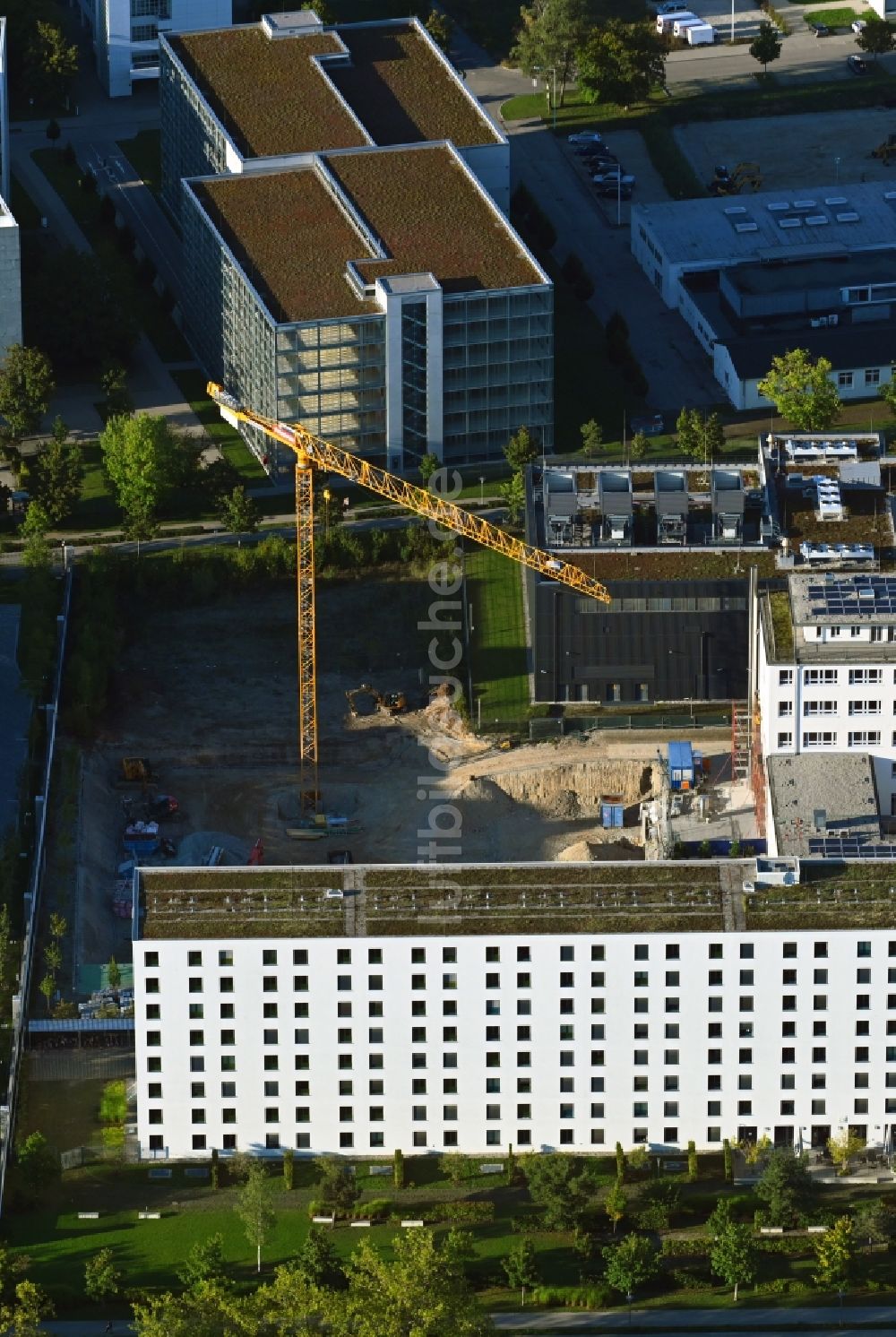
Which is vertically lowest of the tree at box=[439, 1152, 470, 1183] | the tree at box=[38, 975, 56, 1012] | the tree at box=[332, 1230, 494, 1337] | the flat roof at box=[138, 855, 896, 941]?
the tree at box=[332, 1230, 494, 1337]

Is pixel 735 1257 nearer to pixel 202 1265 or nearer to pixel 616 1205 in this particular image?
pixel 616 1205

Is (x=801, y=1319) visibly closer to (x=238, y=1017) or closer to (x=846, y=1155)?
(x=846, y=1155)

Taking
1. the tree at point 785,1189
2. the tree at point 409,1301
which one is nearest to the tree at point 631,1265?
the tree at point 785,1189

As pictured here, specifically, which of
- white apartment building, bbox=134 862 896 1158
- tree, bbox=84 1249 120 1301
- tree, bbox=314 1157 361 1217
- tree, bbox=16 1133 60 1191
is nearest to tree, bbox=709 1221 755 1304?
white apartment building, bbox=134 862 896 1158

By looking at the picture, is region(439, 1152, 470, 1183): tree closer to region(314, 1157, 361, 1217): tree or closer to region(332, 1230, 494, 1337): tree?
region(314, 1157, 361, 1217): tree

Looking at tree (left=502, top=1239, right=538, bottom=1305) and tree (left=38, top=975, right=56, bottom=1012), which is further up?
tree (left=38, top=975, right=56, bottom=1012)

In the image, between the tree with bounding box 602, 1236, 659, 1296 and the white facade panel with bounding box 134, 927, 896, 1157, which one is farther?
the white facade panel with bounding box 134, 927, 896, 1157
